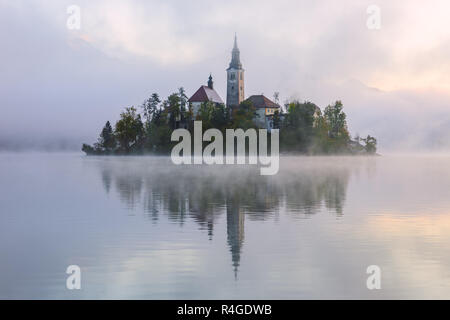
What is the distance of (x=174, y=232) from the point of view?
2530 centimetres

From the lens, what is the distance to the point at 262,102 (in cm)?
18812

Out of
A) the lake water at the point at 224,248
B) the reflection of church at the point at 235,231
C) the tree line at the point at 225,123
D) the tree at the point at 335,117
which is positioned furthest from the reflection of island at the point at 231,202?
the tree at the point at 335,117

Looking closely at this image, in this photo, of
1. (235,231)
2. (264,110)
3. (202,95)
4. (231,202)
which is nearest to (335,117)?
(264,110)

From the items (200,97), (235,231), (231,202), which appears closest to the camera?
(235,231)

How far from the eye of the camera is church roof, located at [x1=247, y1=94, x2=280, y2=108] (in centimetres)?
18706

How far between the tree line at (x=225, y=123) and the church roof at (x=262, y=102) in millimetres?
6258

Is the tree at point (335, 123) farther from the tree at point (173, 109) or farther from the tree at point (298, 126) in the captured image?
the tree at point (173, 109)

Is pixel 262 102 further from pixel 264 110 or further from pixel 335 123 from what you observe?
pixel 335 123

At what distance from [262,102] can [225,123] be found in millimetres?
29412

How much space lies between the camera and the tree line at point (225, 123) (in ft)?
536

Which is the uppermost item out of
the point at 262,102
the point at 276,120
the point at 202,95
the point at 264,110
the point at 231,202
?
the point at 202,95

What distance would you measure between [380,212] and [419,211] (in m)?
2.48
